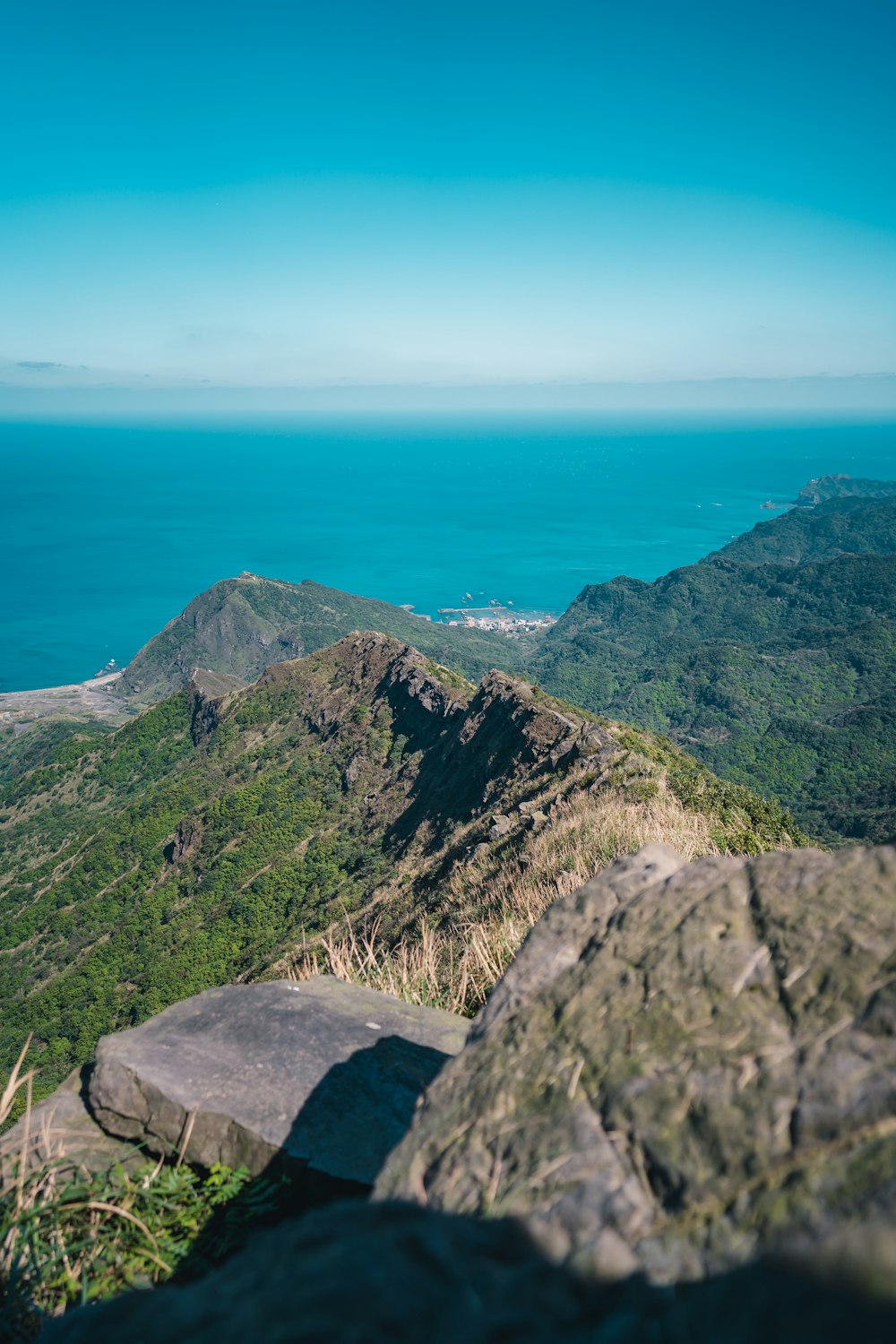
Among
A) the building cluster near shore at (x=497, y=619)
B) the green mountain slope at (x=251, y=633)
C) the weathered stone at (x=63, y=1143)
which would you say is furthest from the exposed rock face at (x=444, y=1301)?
the building cluster near shore at (x=497, y=619)

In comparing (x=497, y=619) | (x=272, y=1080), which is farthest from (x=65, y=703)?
(x=272, y=1080)

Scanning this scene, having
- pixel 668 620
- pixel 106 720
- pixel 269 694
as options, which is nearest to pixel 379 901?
pixel 269 694

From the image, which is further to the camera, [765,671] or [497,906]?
[765,671]

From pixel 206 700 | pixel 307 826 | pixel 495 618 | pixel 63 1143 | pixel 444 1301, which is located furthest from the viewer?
pixel 495 618

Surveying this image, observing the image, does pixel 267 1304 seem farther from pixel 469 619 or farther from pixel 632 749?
pixel 469 619

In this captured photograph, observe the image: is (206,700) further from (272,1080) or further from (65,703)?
(65,703)

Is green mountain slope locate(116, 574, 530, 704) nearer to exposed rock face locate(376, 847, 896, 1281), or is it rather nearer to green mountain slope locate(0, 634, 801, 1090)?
green mountain slope locate(0, 634, 801, 1090)
